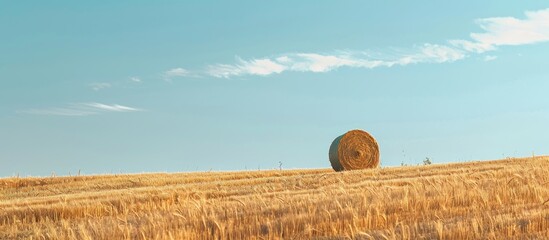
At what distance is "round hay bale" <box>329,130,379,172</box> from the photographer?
27797mm

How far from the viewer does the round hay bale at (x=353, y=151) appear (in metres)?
27.8

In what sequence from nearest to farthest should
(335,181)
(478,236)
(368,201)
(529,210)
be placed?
(478,236)
(529,210)
(368,201)
(335,181)

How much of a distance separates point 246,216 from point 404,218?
2.47 metres

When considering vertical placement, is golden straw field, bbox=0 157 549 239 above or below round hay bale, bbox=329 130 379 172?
below

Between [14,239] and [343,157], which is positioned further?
[343,157]

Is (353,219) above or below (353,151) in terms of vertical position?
below

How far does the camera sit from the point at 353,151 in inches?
1105

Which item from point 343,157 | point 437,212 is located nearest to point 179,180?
point 343,157

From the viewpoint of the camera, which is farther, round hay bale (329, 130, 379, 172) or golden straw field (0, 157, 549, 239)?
round hay bale (329, 130, 379, 172)

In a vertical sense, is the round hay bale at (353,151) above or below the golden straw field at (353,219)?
above

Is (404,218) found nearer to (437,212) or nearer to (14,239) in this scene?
(437,212)

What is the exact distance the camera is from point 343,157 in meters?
27.8

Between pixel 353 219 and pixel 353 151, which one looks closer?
pixel 353 219

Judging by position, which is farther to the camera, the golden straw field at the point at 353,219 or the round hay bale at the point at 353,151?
the round hay bale at the point at 353,151
